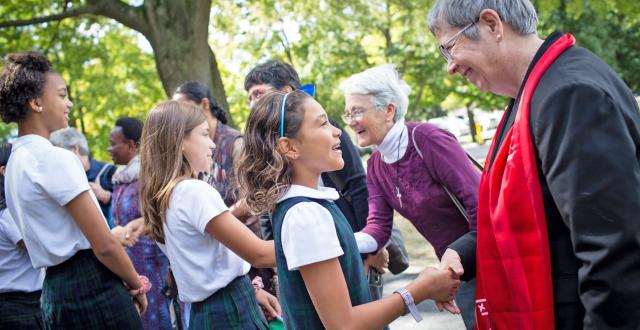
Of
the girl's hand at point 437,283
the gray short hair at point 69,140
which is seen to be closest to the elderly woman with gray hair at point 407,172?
the girl's hand at point 437,283

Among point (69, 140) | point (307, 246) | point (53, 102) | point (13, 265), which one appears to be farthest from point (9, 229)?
point (69, 140)

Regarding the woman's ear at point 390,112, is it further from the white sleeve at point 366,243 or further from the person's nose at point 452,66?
the person's nose at point 452,66

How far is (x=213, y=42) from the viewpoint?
2597cm

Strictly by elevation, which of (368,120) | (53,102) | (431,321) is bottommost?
(431,321)

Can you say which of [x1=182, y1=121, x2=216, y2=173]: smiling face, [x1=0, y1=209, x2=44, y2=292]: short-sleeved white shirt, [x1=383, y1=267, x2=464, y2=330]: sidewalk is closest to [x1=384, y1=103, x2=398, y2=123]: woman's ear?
[x1=182, y1=121, x2=216, y2=173]: smiling face

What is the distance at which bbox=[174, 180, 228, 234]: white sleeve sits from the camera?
2779mm

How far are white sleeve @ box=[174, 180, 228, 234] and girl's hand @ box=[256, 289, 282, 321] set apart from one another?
2.31ft

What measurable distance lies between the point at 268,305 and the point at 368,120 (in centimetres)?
118

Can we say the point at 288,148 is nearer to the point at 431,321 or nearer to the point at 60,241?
the point at 60,241

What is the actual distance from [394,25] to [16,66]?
962 inches

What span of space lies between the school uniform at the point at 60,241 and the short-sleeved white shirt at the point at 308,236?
4.25 ft

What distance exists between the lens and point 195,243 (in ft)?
9.36

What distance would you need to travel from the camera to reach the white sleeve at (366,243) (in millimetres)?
3551

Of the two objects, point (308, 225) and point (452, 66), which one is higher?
point (452, 66)
